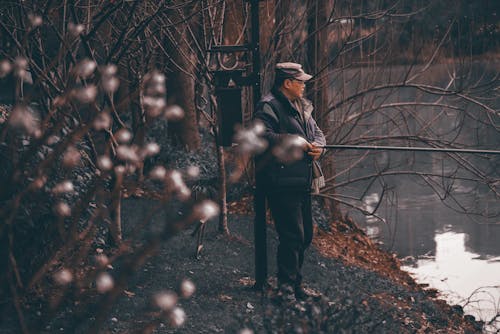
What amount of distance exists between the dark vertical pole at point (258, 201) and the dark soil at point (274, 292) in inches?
10.3

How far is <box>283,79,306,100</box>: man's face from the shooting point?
6758mm

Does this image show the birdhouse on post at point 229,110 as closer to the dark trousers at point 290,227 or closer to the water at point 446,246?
the dark trousers at point 290,227

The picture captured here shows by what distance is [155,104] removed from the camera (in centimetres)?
308

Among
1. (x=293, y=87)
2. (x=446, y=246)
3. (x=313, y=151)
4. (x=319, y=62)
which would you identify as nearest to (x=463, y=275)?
(x=446, y=246)

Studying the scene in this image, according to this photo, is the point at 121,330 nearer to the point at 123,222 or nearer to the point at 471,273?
the point at 123,222

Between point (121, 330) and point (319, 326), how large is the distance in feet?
5.87

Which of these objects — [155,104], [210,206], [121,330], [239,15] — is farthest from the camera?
[239,15]

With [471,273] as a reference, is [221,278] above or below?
above

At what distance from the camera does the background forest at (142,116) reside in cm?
328

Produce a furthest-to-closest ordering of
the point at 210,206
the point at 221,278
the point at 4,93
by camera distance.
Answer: the point at 4,93 → the point at 221,278 → the point at 210,206

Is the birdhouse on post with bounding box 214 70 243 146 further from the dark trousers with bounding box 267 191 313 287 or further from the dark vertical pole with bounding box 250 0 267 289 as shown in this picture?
the dark trousers with bounding box 267 191 313 287

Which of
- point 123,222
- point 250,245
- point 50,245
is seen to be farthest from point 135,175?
point 50,245

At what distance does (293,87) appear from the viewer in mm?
6770

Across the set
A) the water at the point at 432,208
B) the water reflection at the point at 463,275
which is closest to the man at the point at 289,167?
the water at the point at 432,208
